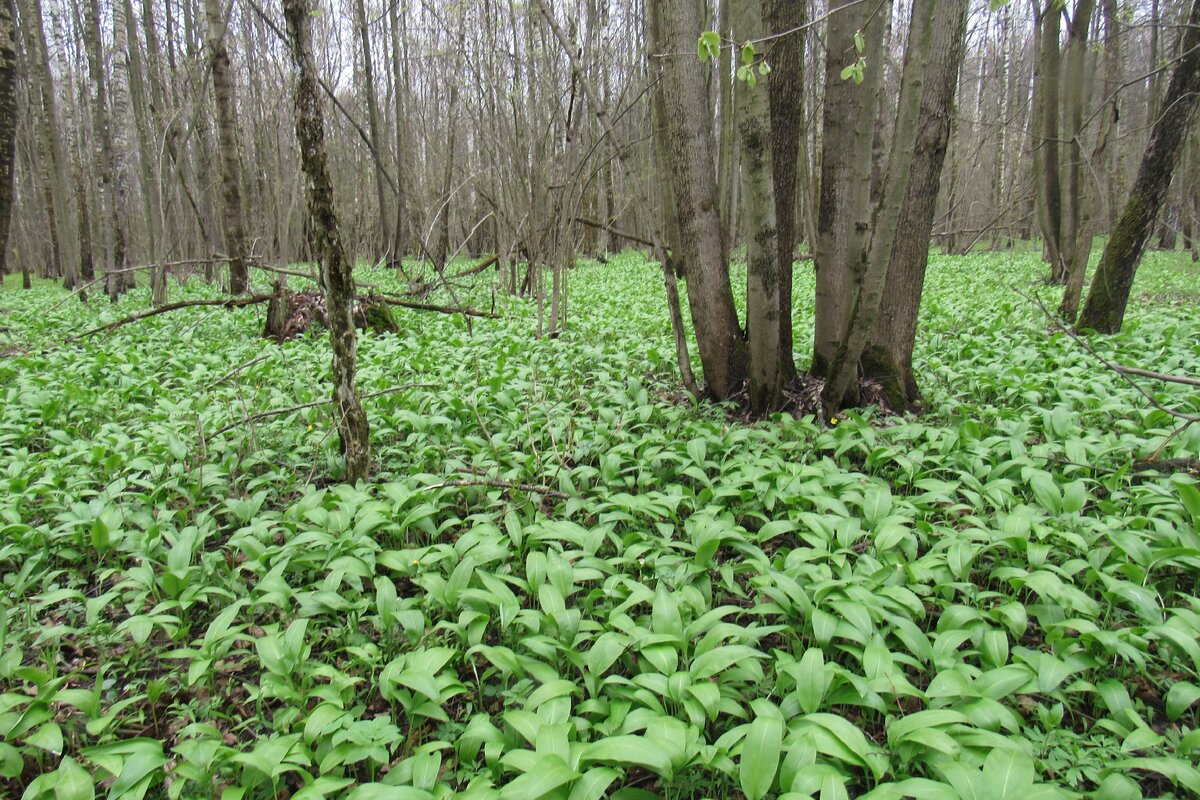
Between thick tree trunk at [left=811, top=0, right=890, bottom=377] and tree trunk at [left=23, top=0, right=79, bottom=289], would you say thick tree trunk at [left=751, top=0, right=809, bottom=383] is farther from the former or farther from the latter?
tree trunk at [left=23, top=0, right=79, bottom=289]

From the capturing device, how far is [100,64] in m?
9.95

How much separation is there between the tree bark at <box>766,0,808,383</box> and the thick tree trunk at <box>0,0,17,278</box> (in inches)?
185

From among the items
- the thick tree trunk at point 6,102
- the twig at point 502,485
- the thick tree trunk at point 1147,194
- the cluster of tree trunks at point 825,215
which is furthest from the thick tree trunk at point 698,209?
the thick tree trunk at point 6,102

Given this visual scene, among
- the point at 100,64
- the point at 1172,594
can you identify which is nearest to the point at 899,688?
the point at 1172,594

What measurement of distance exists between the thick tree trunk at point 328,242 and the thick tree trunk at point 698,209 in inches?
73.8

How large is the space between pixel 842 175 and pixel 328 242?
2.80 m

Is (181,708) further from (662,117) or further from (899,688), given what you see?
(662,117)

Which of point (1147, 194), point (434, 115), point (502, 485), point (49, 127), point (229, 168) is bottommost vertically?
point (502, 485)

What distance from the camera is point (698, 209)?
391 cm

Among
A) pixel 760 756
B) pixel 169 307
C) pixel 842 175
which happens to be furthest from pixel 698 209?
pixel 169 307

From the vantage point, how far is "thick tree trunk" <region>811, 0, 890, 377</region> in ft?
11.2

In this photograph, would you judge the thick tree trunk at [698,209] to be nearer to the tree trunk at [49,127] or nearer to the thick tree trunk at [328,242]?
the thick tree trunk at [328,242]

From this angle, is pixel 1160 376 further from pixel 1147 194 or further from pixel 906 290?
pixel 1147 194

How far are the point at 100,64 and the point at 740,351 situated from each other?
1115 centimetres
